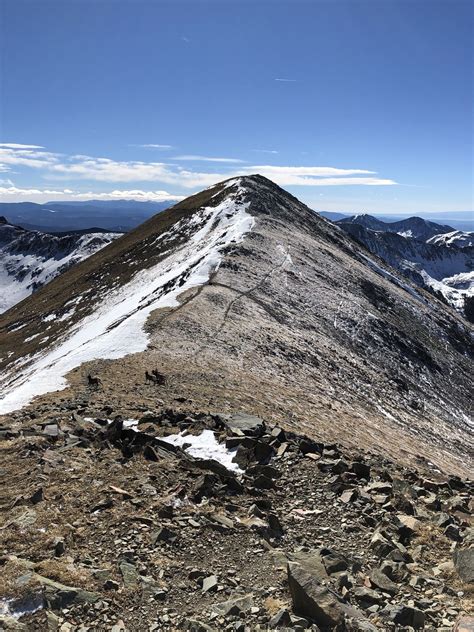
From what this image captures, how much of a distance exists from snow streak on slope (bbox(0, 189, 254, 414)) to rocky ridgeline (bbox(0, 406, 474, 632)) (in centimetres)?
1209

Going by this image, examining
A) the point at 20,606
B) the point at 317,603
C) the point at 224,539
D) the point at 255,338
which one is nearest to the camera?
the point at 317,603

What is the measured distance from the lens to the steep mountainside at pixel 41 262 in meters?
168

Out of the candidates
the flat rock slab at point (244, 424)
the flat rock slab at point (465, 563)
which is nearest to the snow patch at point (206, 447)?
Answer: the flat rock slab at point (244, 424)

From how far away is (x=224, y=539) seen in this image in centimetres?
1050

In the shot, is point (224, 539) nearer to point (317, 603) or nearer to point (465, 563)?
point (317, 603)

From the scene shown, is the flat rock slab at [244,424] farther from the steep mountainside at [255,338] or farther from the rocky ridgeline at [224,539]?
the steep mountainside at [255,338]

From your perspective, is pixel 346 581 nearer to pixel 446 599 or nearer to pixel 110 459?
pixel 446 599

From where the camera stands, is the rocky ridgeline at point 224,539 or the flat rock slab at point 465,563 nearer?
the rocky ridgeline at point 224,539

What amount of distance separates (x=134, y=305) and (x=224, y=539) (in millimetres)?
40818

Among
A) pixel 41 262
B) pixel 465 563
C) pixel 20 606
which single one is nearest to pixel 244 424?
pixel 465 563

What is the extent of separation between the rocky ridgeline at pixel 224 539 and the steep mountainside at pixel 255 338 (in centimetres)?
603

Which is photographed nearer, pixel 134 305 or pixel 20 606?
pixel 20 606

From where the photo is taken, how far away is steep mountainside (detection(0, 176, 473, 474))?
2489 centimetres

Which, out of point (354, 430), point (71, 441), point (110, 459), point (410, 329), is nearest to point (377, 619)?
point (110, 459)
